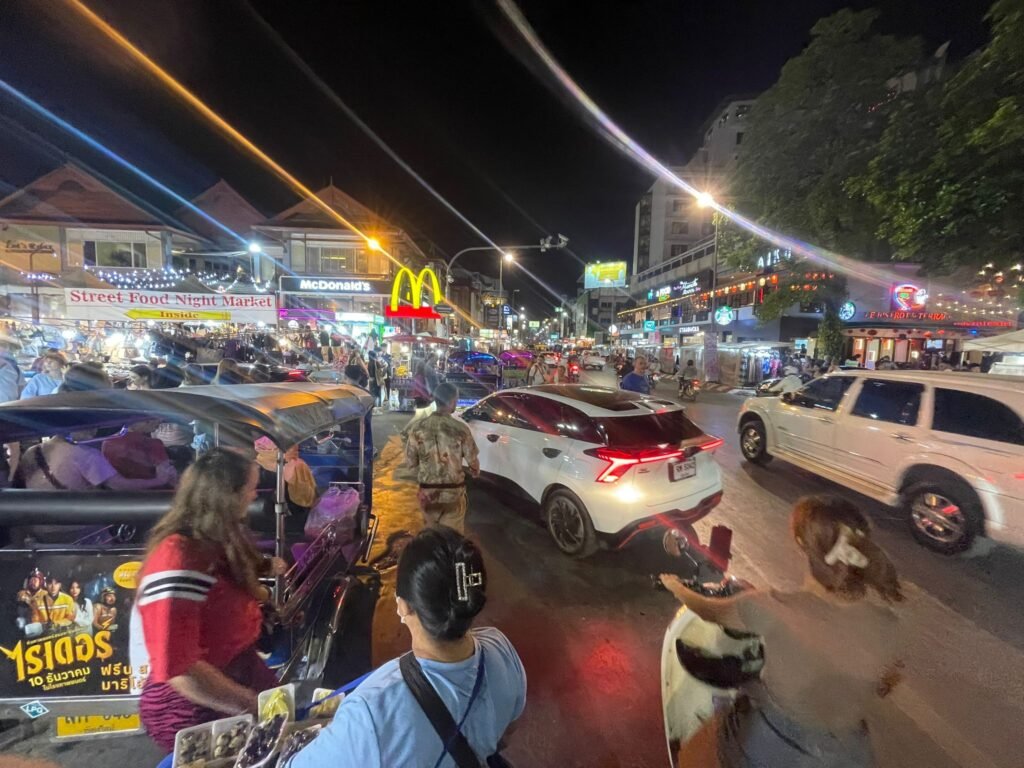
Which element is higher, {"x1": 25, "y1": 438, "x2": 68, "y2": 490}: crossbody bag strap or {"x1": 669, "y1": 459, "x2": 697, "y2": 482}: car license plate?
{"x1": 25, "y1": 438, "x2": 68, "y2": 490}: crossbody bag strap

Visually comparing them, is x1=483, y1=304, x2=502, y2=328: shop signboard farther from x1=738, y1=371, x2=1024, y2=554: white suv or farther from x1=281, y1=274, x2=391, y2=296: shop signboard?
x1=738, y1=371, x2=1024, y2=554: white suv

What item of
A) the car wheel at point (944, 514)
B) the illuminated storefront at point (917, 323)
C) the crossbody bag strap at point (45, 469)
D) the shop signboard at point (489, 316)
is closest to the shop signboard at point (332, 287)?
the crossbody bag strap at point (45, 469)

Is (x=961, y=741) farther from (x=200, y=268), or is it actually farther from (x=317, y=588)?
Result: (x=200, y=268)

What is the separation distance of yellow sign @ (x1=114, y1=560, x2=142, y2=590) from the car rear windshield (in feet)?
11.9

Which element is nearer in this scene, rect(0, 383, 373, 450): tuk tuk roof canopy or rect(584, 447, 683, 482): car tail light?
rect(0, 383, 373, 450): tuk tuk roof canopy

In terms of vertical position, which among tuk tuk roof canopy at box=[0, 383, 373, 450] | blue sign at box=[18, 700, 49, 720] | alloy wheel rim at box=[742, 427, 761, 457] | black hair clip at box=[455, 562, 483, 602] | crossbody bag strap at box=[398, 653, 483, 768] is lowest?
blue sign at box=[18, 700, 49, 720]

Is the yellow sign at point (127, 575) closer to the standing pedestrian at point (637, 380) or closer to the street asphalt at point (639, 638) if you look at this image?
the street asphalt at point (639, 638)

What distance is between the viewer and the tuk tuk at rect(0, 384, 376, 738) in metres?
2.24

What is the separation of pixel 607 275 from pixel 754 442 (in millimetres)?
55672

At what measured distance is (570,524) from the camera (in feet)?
16.2

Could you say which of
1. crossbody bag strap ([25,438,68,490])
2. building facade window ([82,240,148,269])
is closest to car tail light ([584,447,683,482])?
crossbody bag strap ([25,438,68,490])

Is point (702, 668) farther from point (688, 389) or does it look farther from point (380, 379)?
point (688, 389)

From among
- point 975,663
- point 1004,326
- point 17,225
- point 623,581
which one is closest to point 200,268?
point 17,225

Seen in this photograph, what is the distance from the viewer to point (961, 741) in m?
2.72
